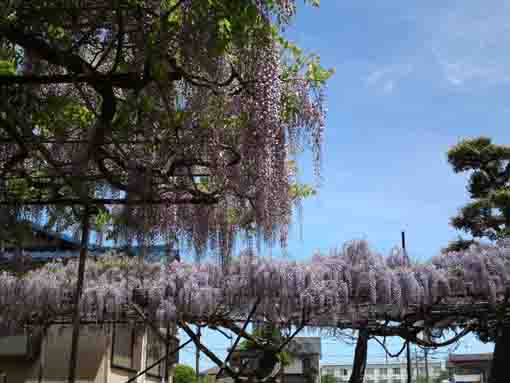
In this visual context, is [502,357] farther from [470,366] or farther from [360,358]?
[470,366]

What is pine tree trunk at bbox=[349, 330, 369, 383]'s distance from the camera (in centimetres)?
975

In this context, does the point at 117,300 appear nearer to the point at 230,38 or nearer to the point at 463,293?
the point at 463,293

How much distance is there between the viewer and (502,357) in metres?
11.6

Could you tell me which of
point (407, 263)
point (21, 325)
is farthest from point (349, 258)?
point (21, 325)

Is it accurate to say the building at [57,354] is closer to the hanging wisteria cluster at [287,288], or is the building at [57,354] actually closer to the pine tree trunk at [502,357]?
the hanging wisteria cluster at [287,288]

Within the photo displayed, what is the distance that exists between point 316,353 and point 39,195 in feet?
34.3

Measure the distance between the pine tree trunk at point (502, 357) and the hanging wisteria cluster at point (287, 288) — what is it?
2.32 metres

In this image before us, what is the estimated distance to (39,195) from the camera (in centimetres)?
570

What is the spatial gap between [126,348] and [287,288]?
236 inches

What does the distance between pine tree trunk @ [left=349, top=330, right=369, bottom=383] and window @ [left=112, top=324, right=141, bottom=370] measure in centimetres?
495

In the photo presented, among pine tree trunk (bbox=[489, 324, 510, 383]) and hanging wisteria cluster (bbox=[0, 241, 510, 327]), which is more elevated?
hanging wisteria cluster (bbox=[0, 241, 510, 327])

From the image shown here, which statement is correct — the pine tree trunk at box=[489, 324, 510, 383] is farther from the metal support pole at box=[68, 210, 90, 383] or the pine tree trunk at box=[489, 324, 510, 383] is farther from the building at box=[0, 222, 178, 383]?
the metal support pole at box=[68, 210, 90, 383]

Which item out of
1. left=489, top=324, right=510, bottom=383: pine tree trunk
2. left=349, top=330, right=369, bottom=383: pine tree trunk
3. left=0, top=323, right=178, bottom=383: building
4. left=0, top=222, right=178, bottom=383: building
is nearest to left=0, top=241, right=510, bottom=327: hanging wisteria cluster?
left=349, top=330, right=369, bottom=383: pine tree trunk

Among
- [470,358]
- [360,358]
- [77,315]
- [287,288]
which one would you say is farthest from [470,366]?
[77,315]
